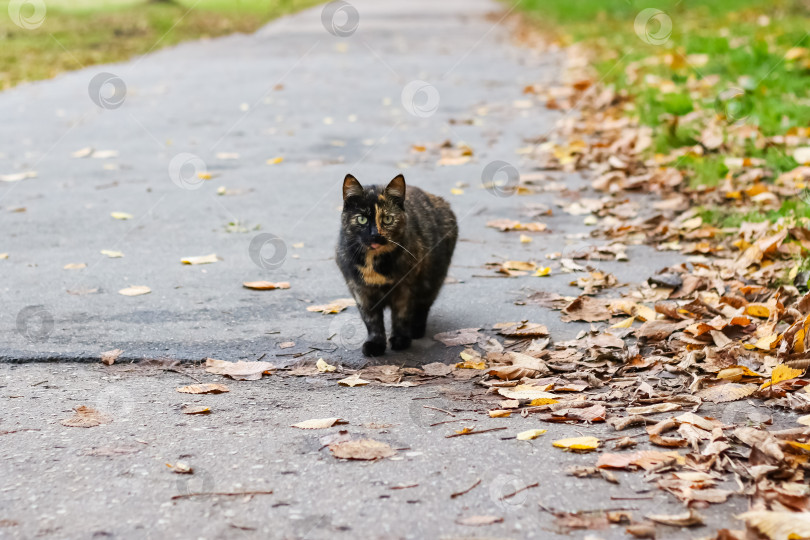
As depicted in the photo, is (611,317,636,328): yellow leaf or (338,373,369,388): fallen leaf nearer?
(338,373,369,388): fallen leaf

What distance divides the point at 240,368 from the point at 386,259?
0.89 m

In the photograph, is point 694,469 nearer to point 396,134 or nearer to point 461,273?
point 461,273

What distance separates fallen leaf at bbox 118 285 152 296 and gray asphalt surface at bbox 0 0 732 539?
0.06m

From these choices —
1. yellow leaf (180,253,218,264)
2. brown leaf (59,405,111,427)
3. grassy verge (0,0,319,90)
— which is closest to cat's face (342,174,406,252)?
brown leaf (59,405,111,427)

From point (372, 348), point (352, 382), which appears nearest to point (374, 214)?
point (372, 348)

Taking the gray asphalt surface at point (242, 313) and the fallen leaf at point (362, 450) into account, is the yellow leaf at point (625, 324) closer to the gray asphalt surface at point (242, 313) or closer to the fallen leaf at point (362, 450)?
the gray asphalt surface at point (242, 313)

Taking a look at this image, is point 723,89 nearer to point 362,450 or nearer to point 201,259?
point 201,259

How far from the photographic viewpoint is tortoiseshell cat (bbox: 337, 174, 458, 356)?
442cm

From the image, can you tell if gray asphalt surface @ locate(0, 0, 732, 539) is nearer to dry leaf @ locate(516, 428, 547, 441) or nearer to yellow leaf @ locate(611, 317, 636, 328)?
dry leaf @ locate(516, 428, 547, 441)

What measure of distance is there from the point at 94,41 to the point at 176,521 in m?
17.4

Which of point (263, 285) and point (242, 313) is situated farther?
point (263, 285)

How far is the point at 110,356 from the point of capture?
14.4 feet

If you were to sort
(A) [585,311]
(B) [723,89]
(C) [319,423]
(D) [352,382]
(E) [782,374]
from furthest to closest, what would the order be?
(B) [723,89], (A) [585,311], (D) [352,382], (E) [782,374], (C) [319,423]

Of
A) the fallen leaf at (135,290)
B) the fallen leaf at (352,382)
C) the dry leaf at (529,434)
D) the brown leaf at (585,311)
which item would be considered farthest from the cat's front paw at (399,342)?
the fallen leaf at (135,290)
